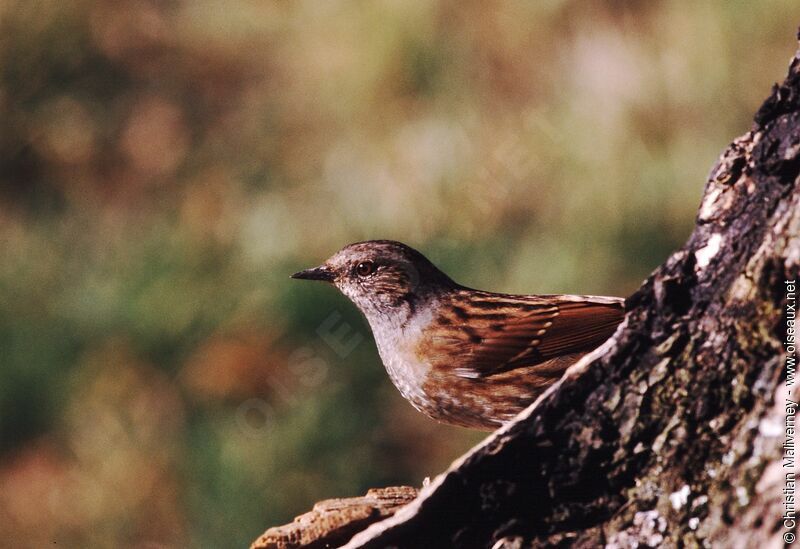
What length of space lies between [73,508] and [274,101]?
2.54 meters

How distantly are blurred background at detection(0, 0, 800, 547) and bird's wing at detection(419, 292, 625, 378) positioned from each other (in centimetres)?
133

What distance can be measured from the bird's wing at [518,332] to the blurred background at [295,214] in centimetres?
133

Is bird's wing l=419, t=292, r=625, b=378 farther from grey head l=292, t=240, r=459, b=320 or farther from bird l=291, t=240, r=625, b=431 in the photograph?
grey head l=292, t=240, r=459, b=320

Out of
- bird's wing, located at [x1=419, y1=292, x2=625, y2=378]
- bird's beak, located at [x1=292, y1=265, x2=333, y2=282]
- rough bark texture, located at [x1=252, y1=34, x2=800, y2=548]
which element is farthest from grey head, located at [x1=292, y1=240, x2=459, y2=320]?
rough bark texture, located at [x1=252, y1=34, x2=800, y2=548]

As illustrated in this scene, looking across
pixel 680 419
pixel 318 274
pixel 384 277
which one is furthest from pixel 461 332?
pixel 680 419

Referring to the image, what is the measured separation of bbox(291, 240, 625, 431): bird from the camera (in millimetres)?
2242

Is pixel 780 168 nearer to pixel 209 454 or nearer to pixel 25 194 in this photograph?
pixel 209 454

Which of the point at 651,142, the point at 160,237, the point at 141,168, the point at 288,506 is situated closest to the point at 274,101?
the point at 141,168

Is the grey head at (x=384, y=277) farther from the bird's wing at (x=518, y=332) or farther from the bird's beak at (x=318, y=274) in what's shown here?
the bird's wing at (x=518, y=332)

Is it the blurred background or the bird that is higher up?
the blurred background

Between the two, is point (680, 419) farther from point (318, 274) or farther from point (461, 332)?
point (318, 274)

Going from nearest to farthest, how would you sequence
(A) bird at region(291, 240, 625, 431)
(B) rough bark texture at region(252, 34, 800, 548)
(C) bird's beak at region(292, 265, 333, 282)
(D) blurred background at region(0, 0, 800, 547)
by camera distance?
(B) rough bark texture at region(252, 34, 800, 548) → (A) bird at region(291, 240, 625, 431) → (C) bird's beak at region(292, 265, 333, 282) → (D) blurred background at region(0, 0, 800, 547)

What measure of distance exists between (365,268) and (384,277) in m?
0.05

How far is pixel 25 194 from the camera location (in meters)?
5.43
